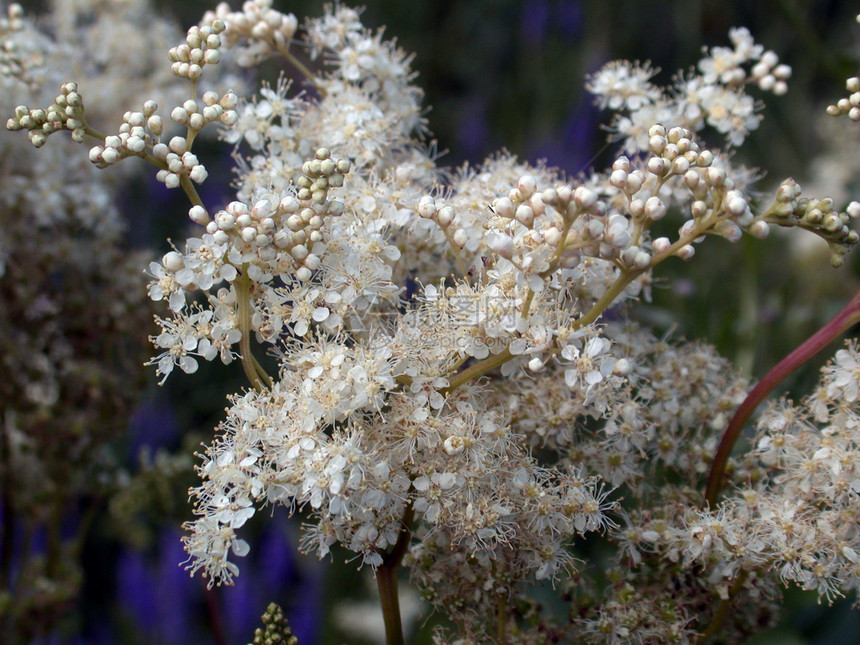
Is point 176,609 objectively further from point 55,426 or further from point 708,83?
point 708,83

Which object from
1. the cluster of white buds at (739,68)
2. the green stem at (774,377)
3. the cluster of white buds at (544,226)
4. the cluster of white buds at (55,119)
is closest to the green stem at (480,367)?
the cluster of white buds at (544,226)

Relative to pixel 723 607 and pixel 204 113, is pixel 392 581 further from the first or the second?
pixel 204 113

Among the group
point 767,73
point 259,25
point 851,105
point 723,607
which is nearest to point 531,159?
point 767,73

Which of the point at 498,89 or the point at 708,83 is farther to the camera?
the point at 498,89

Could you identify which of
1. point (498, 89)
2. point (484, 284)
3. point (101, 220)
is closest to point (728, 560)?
point (484, 284)

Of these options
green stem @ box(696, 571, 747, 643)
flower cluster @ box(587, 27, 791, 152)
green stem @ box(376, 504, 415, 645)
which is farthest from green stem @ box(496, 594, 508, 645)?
flower cluster @ box(587, 27, 791, 152)

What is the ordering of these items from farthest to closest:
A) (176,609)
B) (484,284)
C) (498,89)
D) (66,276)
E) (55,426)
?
(498,89), (176,609), (66,276), (55,426), (484,284)

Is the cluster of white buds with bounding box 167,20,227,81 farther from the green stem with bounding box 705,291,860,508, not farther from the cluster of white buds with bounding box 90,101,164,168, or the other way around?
the green stem with bounding box 705,291,860,508
